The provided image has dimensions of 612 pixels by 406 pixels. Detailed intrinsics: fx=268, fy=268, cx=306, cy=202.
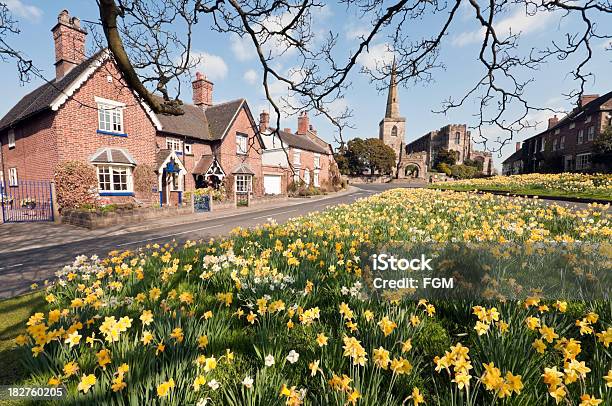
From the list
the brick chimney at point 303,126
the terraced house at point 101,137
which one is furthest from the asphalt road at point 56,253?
the brick chimney at point 303,126

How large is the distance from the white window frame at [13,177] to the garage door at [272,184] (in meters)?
19.6

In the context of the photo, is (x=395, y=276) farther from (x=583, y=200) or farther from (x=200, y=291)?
(x=583, y=200)

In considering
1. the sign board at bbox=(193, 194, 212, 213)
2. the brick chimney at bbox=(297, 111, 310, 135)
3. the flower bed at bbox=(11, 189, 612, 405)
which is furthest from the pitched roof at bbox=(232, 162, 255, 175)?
the flower bed at bbox=(11, 189, 612, 405)

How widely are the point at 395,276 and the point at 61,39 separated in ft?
79.7

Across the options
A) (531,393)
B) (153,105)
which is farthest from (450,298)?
(153,105)

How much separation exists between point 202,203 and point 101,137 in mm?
6943

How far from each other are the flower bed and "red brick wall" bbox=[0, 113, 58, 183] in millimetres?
16218

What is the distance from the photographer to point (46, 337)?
197 cm

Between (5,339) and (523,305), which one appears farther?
(5,339)

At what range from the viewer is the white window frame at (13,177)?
1825 cm

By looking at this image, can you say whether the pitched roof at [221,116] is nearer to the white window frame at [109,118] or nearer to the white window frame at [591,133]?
the white window frame at [109,118]

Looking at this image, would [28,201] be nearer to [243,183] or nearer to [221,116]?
[243,183]

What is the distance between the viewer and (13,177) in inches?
738

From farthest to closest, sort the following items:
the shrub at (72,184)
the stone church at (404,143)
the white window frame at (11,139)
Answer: the stone church at (404,143) → the white window frame at (11,139) → the shrub at (72,184)
